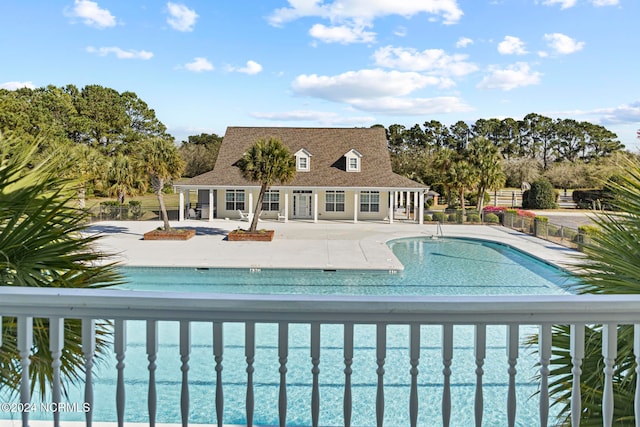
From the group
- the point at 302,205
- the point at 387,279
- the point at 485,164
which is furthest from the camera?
the point at 485,164

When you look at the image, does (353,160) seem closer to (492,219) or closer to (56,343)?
(492,219)

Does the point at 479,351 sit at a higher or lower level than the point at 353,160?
lower

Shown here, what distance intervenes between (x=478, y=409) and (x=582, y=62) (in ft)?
149

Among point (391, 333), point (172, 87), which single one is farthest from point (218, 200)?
point (391, 333)

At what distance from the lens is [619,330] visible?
97.7 inches

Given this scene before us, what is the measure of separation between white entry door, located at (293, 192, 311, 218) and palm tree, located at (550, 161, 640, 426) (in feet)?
89.4

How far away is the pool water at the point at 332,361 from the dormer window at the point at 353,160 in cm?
1432

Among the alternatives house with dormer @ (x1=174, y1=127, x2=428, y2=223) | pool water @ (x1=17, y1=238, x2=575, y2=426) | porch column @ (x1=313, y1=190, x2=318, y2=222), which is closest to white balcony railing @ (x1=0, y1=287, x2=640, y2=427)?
pool water @ (x1=17, y1=238, x2=575, y2=426)

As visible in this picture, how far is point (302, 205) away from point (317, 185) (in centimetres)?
220

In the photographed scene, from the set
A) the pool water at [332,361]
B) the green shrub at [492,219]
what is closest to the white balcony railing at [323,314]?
the pool water at [332,361]

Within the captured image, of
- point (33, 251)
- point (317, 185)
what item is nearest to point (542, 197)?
point (317, 185)

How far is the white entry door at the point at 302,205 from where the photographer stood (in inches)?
1207

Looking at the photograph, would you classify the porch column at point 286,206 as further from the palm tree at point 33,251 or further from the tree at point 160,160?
the palm tree at point 33,251

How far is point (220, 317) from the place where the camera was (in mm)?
1893
